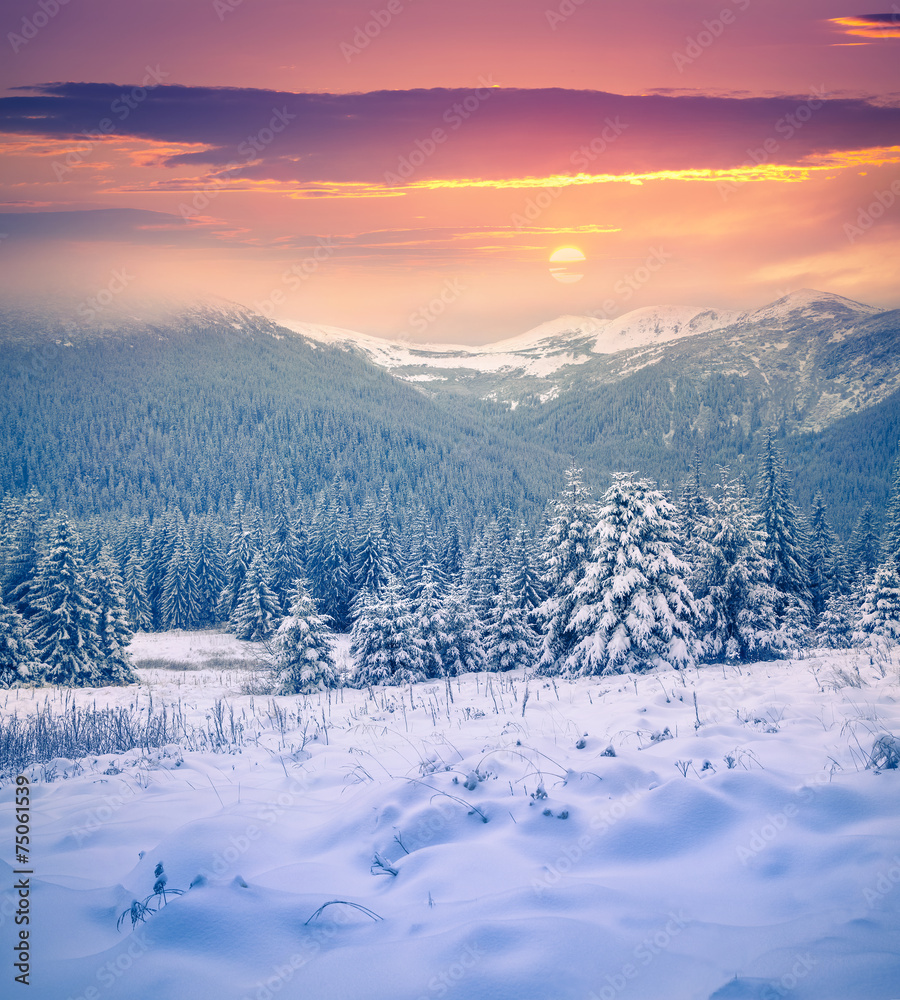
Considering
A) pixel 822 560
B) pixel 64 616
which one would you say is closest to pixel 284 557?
pixel 64 616

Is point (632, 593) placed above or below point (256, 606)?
above

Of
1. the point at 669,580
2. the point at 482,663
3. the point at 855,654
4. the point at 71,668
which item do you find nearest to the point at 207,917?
the point at 855,654

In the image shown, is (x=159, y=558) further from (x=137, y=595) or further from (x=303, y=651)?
(x=303, y=651)

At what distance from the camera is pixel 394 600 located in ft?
79.8

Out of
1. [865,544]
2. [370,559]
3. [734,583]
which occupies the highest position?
[370,559]

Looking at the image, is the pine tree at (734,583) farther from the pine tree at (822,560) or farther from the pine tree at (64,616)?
the pine tree at (64,616)

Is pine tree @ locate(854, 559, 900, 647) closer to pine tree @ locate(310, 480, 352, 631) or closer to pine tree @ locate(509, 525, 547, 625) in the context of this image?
pine tree @ locate(509, 525, 547, 625)

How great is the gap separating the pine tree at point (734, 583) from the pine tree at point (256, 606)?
37388 mm

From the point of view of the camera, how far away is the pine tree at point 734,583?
24000 millimetres

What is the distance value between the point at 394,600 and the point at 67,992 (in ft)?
72.2

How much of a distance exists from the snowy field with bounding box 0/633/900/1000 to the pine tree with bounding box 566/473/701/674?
45.0 feet

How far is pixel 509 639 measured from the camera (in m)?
27.2

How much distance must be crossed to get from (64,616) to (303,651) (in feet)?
51.6

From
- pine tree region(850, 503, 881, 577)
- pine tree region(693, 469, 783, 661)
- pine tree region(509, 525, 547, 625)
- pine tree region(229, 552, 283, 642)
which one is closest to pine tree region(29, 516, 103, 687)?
pine tree region(229, 552, 283, 642)
